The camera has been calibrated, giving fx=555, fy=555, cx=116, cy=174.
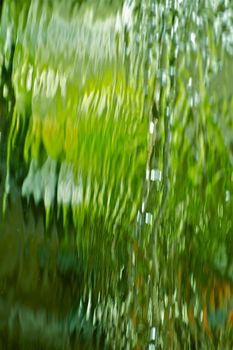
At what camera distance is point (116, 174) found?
0.55 meters

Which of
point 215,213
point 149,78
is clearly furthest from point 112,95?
point 215,213

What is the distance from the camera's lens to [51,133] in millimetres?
494

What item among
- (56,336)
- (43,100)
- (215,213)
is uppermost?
(43,100)

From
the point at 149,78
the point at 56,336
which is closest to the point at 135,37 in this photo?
the point at 149,78

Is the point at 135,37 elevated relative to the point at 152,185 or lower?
elevated

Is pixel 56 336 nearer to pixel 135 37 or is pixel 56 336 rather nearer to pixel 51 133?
pixel 51 133

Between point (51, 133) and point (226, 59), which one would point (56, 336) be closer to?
point (51, 133)

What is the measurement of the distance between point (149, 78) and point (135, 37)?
0.04 m

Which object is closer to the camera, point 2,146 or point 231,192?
point 2,146

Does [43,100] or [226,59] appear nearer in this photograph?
[43,100]

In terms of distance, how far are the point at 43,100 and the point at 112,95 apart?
0.09m

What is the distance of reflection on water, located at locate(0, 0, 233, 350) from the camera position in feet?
1.56

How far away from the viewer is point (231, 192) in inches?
23.2

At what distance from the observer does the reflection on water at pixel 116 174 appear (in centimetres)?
47
